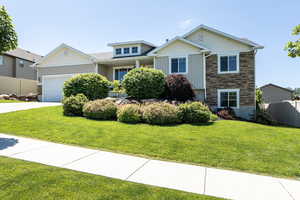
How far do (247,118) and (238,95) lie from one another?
2039 millimetres

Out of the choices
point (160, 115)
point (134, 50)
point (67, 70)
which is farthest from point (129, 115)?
point (67, 70)

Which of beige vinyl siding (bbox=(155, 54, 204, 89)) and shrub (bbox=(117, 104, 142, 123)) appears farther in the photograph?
beige vinyl siding (bbox=(155, 54, 204, 89))

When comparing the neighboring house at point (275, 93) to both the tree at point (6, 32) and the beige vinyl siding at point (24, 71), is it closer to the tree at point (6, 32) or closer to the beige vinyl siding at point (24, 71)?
the tree at point (6, 32)

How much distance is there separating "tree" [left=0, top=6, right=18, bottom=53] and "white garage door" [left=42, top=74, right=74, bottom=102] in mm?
13801

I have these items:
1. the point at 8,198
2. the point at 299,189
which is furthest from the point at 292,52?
the point at 8,198

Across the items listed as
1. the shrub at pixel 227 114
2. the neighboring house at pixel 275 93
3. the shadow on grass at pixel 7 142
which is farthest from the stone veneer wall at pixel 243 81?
the neighboring house at pixel 275 93

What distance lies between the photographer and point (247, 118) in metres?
15.2

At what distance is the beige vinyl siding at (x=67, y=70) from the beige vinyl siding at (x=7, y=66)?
8.42 metres

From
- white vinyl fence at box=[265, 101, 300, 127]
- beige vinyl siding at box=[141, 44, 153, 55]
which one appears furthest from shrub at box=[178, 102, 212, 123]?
beige vinyl siding at box=[141, 44, 153, 55]

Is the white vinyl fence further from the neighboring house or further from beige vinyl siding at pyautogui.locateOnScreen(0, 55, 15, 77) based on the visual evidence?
beige vinyl siding at pyautogui.locateOnScreen(0, 55, 15, 77)

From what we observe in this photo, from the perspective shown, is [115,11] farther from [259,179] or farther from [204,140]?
[259,179]

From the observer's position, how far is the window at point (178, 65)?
16.3 meters

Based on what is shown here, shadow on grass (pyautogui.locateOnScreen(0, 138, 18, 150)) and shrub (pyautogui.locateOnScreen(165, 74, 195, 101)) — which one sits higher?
shrub (pyautogui.locateOnScreen(165, 74, 195, 101))

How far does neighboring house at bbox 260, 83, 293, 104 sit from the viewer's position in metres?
30.8
